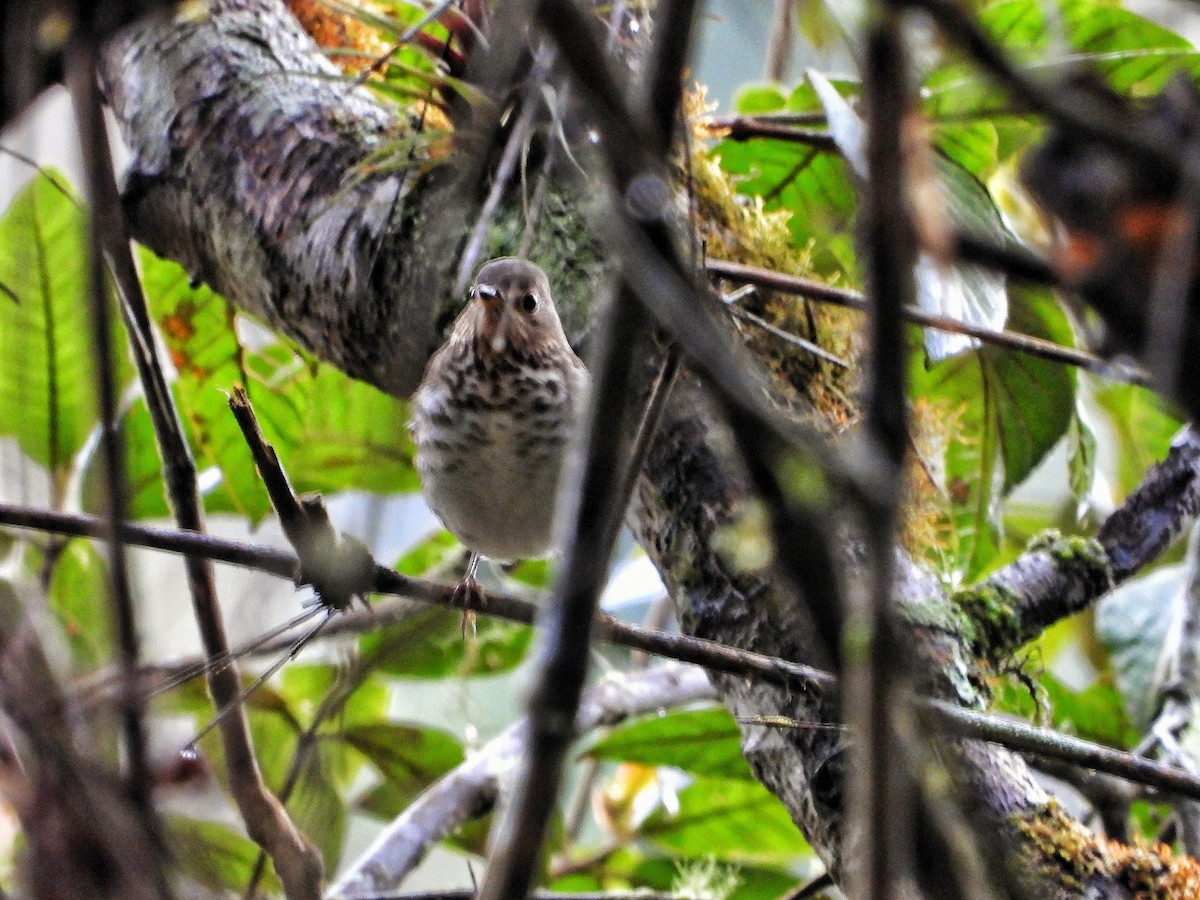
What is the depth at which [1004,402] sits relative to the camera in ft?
6.02

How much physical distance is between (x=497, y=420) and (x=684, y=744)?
705 mm

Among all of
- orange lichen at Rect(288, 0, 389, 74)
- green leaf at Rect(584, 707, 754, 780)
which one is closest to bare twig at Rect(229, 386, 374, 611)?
green leaf at Rect(584, 707, 754, 780)

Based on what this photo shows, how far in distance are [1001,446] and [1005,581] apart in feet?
1.58

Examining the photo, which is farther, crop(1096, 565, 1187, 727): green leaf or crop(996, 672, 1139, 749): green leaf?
crop(996, 672, 1139, 749): green leaf

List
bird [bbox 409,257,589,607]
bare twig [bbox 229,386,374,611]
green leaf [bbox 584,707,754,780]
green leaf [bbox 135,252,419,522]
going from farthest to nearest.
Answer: green leaf [bbox 135,252,419,522] < green leaf [bbox 584,707,754,780] < bird [bbox 409,257,589,607] < bare twig [bbox 229,386,374,611]


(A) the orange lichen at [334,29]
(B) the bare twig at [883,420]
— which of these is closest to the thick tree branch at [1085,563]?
(B) the bare twig at [883,420]

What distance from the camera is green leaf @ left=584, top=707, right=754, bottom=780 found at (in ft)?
6.20

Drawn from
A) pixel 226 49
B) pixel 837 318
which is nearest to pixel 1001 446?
pixel 837 318

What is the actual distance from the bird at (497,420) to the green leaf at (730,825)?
0.79 meters

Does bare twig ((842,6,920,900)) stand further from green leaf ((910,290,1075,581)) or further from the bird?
green leaf ((910,290,1075,581))

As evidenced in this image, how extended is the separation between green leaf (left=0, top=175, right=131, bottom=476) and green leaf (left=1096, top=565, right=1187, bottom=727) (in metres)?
1.70

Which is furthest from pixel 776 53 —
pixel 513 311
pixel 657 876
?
pixel 657 876

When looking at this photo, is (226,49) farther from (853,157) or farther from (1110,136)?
(1110,136)

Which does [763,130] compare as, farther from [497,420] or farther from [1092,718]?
[1092,718]
